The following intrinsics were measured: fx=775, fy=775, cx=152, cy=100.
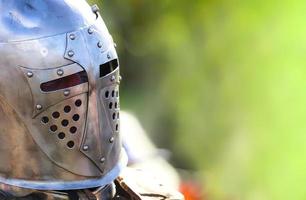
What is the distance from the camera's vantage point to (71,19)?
2254 mm

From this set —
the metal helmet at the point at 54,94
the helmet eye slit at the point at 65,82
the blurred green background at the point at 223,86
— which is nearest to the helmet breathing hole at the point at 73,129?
the metal helmet at the point at 54,94

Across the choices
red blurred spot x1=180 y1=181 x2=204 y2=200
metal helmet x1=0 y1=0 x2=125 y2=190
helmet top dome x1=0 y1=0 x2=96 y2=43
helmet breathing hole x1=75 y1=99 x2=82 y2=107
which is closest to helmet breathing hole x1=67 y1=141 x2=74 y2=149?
metal helmet x1=0 y1=0 x2=125 y2=190

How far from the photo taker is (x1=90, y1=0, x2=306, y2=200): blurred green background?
16.4 feet

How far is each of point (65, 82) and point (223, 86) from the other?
10.7 ft

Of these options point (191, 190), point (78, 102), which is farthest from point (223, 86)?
point (78, 102)

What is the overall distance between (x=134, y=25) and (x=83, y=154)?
3.58 m

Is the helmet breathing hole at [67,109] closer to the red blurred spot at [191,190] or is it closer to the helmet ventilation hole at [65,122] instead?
the helmet ventilation hole at [65,122]

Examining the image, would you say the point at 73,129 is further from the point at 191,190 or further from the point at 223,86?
the point at 223,86

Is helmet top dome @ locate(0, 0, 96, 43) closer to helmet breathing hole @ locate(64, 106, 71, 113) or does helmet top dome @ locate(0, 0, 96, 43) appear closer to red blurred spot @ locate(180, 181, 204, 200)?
helmet breathing hole @ locate(64, 106, 71, 113)

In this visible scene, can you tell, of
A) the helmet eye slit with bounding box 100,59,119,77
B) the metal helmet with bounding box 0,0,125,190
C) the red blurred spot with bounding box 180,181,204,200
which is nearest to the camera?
the metal helmet with bounding box 0,0,125,190

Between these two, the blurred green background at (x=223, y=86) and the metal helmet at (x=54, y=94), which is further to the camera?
the blurred green background at (x=223, y=86)

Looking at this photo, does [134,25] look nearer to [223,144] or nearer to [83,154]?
Result: [223,144]

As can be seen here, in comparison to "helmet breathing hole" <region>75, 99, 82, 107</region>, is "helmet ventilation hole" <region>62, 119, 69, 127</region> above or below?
below

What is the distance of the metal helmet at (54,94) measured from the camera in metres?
2.20
